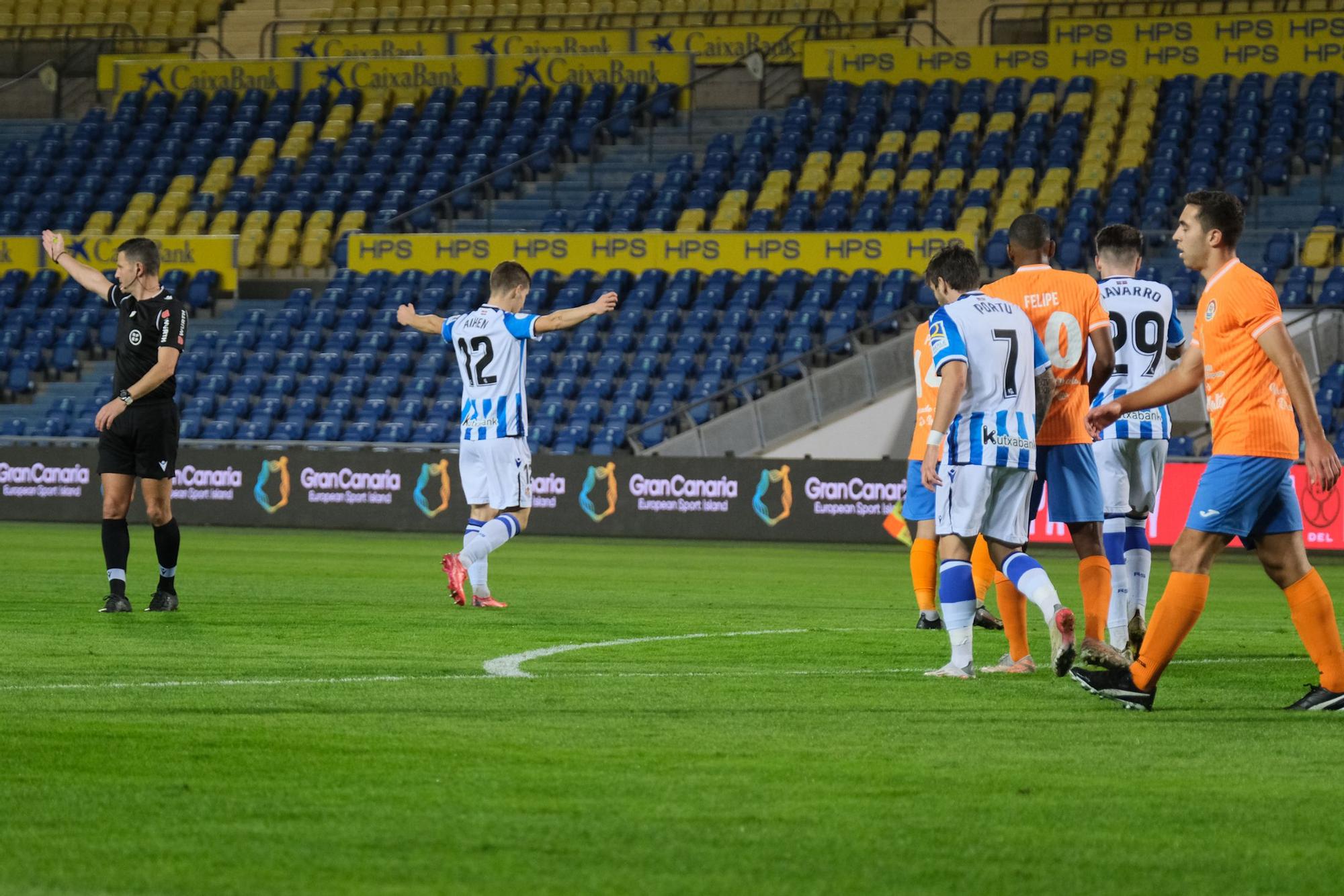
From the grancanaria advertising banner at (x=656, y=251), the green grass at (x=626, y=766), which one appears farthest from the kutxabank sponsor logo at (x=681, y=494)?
the green grass at (x=626, y=766)

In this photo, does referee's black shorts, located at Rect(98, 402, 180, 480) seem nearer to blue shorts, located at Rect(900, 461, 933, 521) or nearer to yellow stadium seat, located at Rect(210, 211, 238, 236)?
blue shorts, located at Rect(900, 461, 933, 521)

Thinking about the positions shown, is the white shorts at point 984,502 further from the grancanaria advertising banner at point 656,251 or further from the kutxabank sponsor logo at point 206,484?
the grancanaria advertising banner at point 656,251

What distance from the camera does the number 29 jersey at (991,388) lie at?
8.27 meters

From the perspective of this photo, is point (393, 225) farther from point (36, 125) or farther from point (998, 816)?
point (998, 816)

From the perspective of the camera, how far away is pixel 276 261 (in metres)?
35.4

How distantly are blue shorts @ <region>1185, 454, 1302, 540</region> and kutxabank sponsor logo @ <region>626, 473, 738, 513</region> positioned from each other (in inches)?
672

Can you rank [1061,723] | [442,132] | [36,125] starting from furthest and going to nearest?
[36,125] < [442,132] < [1061,723]

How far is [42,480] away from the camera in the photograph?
26.8 metres

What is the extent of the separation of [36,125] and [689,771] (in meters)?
39.6

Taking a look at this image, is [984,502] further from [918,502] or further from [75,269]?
[75,269]

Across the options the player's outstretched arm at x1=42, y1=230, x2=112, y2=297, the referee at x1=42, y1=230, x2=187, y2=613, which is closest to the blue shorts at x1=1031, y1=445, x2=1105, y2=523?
the referee at x1=42, y1=230, x2=187, y2=613

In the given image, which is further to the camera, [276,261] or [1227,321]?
[276,261]

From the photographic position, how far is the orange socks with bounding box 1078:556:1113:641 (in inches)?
351

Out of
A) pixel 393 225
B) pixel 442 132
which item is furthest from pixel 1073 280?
pixel 442 132
